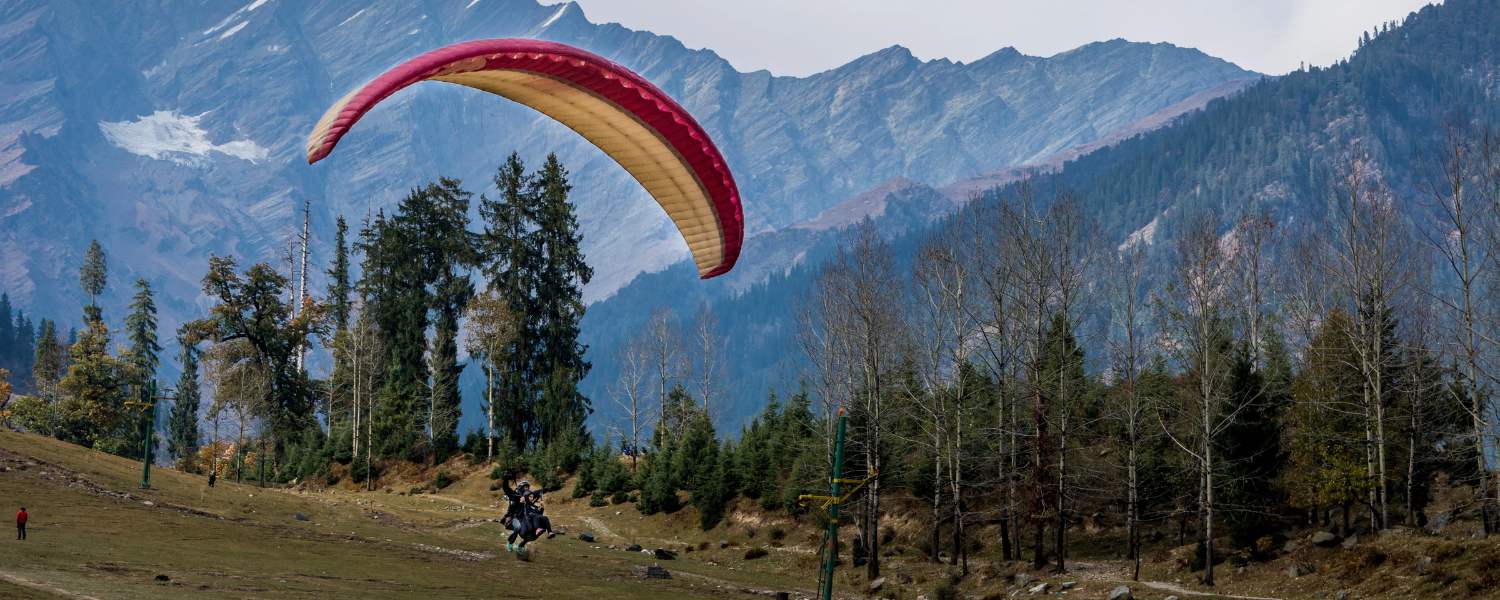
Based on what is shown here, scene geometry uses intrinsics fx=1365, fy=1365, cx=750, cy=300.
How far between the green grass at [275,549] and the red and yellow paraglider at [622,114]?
8.06 metres

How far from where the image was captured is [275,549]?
31016 mm

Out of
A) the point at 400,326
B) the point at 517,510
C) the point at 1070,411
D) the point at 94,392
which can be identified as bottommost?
the point at 517,510

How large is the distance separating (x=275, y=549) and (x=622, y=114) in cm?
1444

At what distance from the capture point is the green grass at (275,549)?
23.7 m

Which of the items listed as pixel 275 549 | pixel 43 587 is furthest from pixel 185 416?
pixel 43 587

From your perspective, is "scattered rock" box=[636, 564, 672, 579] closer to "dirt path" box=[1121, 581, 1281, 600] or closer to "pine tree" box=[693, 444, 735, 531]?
"dirt path" box=[1121, 581, 1281, 600]

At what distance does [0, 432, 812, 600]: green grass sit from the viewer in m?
23.7

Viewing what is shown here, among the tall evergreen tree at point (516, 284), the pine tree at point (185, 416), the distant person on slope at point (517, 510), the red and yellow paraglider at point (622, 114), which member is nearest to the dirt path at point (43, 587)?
the distant person on slope at point (517, 510)

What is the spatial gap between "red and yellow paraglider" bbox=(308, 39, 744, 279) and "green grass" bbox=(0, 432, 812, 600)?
8.06m

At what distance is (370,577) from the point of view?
26.9 metres

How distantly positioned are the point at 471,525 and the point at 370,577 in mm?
16436

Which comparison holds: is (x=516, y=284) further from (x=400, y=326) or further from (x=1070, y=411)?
(x=1070, y=411)

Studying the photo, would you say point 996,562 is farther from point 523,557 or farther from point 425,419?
point 425,419

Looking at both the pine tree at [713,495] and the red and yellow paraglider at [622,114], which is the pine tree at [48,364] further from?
the red and yellow paraglider at [622,114]
